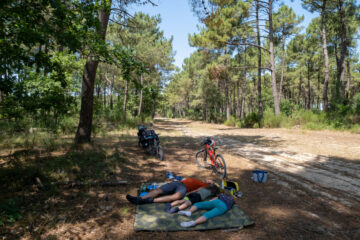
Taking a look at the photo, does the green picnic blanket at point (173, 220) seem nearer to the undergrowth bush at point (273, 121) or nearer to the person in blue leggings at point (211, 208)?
the person in blue leggings at point (211, 208)

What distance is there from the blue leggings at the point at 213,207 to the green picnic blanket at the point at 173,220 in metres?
0.06

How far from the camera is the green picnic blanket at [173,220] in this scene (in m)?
2.78

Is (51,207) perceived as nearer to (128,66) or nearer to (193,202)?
(193,202)

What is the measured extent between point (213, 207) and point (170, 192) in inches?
33.6

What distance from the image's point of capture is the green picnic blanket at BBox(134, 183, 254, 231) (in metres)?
2.78

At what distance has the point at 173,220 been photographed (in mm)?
2973

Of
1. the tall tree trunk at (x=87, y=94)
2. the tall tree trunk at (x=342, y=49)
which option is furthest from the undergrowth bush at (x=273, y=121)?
the tall tree trunk at (x=87, y=94)

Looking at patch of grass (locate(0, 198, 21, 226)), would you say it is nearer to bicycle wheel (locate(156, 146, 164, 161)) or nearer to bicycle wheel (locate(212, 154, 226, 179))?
bicycle wheel (locate(156, 146, 164, 161))

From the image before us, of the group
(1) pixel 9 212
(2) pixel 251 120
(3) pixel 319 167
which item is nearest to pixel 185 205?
(1) pixel 9 212

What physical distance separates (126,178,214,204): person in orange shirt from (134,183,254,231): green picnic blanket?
5.9 inches

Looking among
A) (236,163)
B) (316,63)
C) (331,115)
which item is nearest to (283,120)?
(331,115)

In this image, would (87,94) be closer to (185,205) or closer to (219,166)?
(219,166)

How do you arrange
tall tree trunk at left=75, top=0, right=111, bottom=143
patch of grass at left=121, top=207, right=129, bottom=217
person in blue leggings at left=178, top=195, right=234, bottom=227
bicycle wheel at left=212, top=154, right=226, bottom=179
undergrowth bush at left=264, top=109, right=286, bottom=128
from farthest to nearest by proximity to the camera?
undergrowth bush at left=264, top=109, right=286, bottom=128, tall tree trunk at left=75, top=0, right=111, bottom=143, bicycle wheel at left=212, top=154, right=226, bottom=179, patch of grass at left=121, top=207, right=129, bottom=217, person in blue leggings at left=178, top=195, right=234, bottom=227

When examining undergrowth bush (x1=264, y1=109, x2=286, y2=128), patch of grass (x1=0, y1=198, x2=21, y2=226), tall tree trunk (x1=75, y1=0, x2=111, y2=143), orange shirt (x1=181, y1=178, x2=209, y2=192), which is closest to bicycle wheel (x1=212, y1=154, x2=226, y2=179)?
orange shirt (x1=181, y1=178, x2=209, y2=192)
